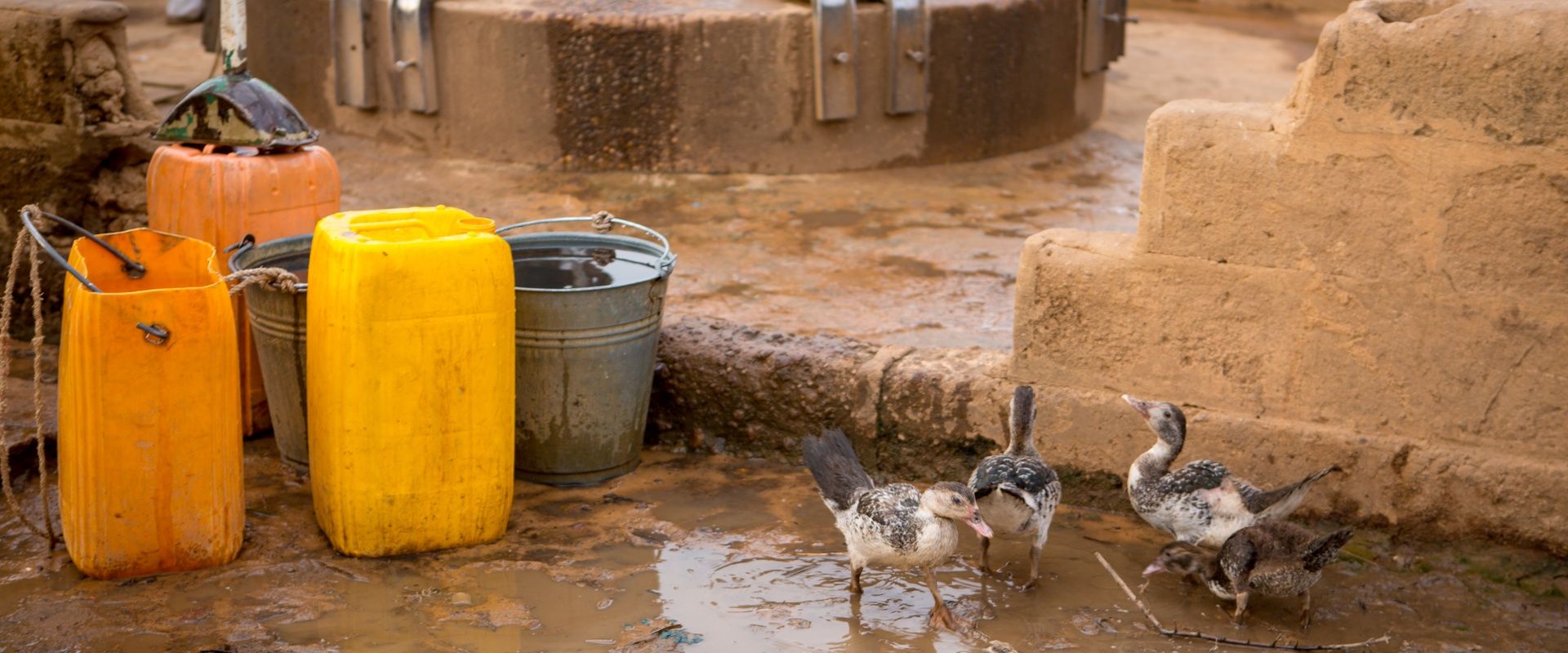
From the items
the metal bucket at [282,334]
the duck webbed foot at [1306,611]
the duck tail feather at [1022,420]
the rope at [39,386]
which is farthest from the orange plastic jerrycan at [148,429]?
the duck webbed foot at [1306,611]

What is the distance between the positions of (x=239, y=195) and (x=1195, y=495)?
345cm

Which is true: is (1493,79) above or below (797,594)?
above

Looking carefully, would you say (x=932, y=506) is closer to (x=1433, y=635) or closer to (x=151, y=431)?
(x=1433, y=635)

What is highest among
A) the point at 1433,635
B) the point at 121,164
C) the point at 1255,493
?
the point at 121,164

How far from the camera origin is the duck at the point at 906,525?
4.18m

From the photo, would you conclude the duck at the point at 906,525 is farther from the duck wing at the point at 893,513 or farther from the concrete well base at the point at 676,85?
the concrete well base at the point at 676,85

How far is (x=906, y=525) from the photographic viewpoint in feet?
13.7

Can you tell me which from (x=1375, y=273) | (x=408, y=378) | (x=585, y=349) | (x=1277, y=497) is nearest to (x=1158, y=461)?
(x=1277, y=497)

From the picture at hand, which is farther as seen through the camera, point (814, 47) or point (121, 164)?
point (814, 47)

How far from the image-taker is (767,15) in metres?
7.77

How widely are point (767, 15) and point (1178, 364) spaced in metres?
3.75

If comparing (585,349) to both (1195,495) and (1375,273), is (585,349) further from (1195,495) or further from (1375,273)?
(1375,273)

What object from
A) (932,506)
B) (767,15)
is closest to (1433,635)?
(932,506)

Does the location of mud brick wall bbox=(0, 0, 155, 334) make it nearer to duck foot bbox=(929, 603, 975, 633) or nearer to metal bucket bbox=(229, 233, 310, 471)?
metal bucket bbox=(229, 233, 310, 471)
